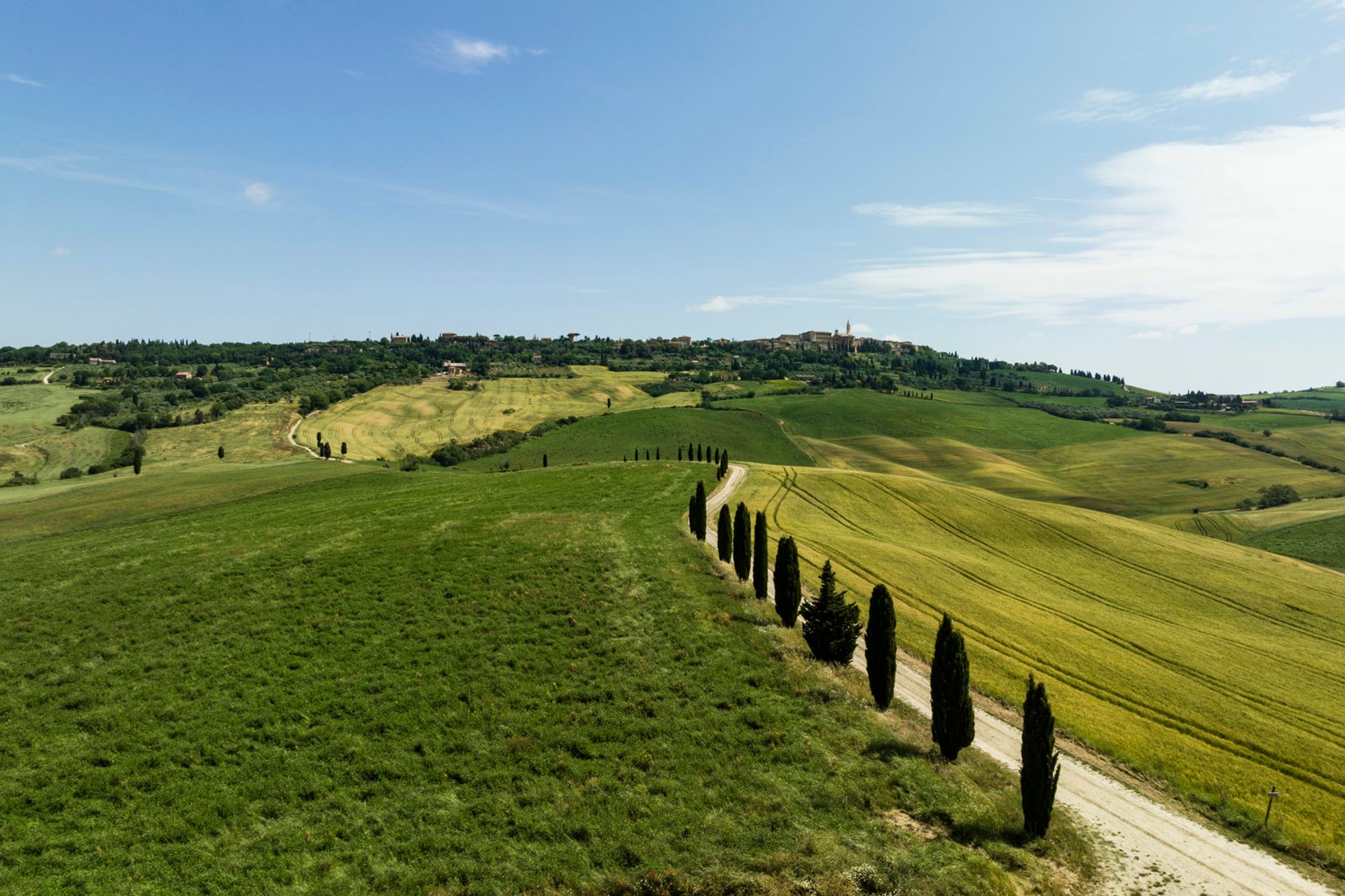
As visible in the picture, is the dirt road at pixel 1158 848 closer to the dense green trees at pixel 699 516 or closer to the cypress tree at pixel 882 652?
the cypress tree at pixel 882 652

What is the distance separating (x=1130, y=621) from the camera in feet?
148

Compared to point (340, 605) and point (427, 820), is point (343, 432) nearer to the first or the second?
point (340, 605)

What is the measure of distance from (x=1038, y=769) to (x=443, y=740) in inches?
788

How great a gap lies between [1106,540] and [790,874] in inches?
2604

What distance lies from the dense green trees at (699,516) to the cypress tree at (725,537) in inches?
80.7

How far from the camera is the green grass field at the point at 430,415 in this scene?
134m

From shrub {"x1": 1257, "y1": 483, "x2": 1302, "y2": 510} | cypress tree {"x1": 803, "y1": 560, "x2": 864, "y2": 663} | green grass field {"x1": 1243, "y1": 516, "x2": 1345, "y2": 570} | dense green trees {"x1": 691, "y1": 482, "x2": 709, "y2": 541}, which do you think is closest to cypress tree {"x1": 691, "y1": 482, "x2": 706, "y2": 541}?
dense green trees {"x1": 691, "y1": 482, "x2": 709, "y2": 541}

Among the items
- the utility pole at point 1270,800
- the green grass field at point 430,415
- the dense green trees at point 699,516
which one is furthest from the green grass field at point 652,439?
the utility pole at point 1270,800

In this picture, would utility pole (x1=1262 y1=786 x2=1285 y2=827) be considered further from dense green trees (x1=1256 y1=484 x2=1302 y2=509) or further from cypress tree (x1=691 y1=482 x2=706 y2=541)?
dense green trees (x1=1256 y1=484 x2=1302 y2=509)

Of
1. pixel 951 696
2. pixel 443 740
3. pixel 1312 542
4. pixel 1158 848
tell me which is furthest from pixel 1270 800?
pixel 1312 542

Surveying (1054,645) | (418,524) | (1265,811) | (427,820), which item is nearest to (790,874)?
(427,820)

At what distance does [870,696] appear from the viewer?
89.2 ft

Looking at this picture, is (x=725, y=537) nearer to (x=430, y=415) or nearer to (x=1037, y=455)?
(x=1037, y=455)

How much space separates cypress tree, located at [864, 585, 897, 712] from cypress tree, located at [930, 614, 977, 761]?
90.1 inches
